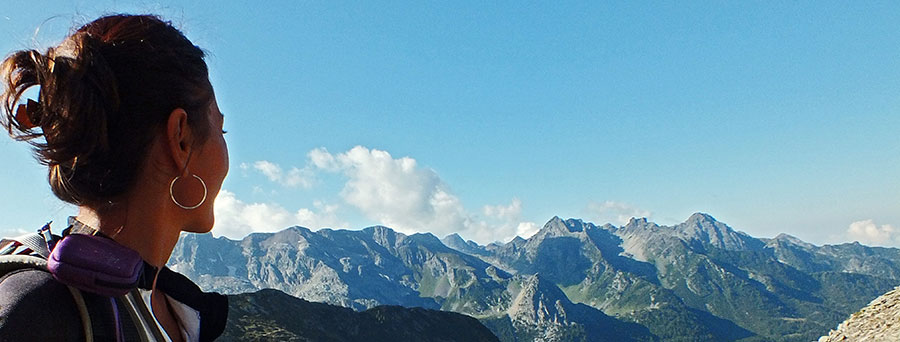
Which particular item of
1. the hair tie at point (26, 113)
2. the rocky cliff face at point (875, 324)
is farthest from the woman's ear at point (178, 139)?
the rocky cliff face at point (875, 324)

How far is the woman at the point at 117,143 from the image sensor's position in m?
1.69

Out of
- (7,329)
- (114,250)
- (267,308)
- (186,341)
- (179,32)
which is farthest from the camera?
(267,308)

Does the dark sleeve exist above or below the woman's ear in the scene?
below

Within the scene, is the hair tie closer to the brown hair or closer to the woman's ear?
the brown hair

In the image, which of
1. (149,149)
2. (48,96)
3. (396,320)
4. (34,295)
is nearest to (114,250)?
(34,295)

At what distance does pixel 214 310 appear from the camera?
9.95 ft

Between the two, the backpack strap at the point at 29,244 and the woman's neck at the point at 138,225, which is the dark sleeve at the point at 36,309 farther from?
the woman's neck at the point at 138,225

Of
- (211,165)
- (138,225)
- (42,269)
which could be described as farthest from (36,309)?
(211,165)

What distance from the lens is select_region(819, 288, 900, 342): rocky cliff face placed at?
12516 mm

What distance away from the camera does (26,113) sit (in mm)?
2031

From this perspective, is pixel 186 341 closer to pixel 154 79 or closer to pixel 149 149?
pixel 149 149

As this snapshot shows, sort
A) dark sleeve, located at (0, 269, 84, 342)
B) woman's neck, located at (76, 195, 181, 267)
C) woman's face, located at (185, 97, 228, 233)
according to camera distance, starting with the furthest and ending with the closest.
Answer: woman's face, located at (185, 97, 228, 233) < woman's neck, located at (76, 195, 181, 267) < dark sleeve, located at (0, 269, 84, 342)

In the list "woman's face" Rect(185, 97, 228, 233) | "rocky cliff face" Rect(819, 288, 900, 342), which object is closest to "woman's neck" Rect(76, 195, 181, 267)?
"woman's face" Rect(185, 97, 228, 233)

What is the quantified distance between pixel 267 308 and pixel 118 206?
117388mm
